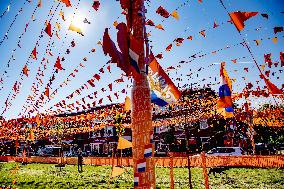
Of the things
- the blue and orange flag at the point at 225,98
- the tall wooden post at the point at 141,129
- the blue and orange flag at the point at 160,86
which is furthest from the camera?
the blue and orange flag at the point at 225,98

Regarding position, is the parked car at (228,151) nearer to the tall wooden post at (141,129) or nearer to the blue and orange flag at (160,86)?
the blue and orange flag at (160,86)

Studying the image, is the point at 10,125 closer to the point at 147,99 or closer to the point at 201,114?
the point at 201,114

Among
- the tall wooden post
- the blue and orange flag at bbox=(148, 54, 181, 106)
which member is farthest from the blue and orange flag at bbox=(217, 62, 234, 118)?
the tall wooden post

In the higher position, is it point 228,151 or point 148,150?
point 148,150

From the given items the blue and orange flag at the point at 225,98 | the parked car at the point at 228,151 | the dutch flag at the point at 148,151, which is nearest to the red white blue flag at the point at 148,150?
the dutch flag at the point at 148,151

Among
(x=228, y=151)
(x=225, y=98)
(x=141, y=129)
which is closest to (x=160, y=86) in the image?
(x=141, y=129)

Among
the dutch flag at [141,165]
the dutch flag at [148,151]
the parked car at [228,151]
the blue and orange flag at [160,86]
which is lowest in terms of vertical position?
the parked car at [228,151]

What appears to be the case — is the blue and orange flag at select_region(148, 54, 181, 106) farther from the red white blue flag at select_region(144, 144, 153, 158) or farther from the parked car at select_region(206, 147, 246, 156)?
the parked car at select_region(206, 147, 246, 156)

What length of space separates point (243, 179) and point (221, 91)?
24.0 ft

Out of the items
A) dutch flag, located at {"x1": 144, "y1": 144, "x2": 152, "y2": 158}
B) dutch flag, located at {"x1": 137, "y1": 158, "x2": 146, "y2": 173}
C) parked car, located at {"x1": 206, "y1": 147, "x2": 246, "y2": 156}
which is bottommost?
parked car, located at {"x1": 206, "y1": 147, "x2": 246, "y2": 156}

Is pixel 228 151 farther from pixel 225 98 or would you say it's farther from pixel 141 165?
pixel 141 165

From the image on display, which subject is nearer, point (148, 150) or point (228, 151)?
point (148, 150)

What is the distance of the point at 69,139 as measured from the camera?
198 feet

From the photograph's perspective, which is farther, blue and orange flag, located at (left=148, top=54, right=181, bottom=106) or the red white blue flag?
blue and orange flag, located at (left=148, top=54, right=181, bottom=106)
